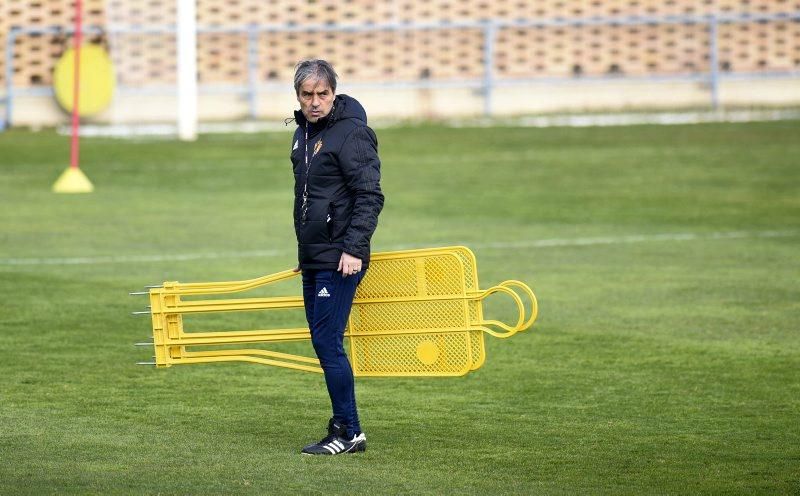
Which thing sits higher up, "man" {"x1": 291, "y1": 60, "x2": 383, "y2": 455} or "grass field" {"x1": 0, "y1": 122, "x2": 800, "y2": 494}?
"man" {"x1": 291, "y1": 60, "x2": 383, "y2": 455}

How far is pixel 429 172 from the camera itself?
26484mm

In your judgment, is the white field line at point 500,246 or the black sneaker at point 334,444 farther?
the white field line at point 500,246

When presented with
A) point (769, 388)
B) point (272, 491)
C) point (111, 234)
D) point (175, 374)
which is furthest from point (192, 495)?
point (111, 234)

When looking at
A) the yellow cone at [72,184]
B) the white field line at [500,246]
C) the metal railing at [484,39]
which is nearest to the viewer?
the white field line at [500,246]

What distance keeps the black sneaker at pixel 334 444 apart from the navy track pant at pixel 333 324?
0.04 metres

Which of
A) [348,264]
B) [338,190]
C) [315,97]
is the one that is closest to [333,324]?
[348,264]

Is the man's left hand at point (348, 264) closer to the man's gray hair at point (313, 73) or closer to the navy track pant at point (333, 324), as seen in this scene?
the navy track pant at point (333, 324)

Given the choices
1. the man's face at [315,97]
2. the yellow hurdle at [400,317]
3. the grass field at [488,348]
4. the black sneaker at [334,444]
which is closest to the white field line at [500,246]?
the grass field at [488,348]

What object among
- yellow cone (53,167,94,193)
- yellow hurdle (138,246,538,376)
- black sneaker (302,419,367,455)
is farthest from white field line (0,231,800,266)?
black sneaker (302,419,367,455)

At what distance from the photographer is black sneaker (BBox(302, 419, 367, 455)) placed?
27.6ft

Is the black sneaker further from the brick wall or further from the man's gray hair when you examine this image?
the brick wall

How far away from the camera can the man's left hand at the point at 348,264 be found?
8.17 metres

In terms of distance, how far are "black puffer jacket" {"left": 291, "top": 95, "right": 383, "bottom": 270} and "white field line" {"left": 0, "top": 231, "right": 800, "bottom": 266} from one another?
9.02 m

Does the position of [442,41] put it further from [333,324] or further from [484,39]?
[333,324]
